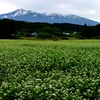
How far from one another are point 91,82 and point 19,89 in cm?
418

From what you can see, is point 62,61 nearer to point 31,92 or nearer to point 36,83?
point 36,83

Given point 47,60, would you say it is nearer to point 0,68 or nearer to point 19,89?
point 0,68

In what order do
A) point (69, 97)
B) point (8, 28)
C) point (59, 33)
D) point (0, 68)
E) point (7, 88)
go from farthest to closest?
1. point (59, 33)
2. point (8, 28)
3. point (0, 68)
4. point (7, 88)
5. point (69, 97)

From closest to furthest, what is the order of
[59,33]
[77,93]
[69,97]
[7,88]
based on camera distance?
1. [69,97]
2. [77,93]
3. [7,88]
4. [59,33]

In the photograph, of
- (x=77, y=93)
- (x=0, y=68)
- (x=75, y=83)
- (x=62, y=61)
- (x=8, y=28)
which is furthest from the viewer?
(x=8, y=28)

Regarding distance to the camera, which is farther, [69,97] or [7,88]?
[7,88]

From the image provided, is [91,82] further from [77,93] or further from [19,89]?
[19,89]

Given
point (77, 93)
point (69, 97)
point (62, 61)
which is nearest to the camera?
point (69, 97)

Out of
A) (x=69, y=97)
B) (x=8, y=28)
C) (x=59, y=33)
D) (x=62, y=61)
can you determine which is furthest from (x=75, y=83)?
(x=59, y=33)

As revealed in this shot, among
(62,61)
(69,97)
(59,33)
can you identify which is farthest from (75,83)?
(59,33)

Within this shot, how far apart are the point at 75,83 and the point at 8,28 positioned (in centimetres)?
8288

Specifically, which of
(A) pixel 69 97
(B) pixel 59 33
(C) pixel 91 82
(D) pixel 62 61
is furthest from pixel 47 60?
(B) pixel 59 33

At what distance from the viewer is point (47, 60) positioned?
2175 cm

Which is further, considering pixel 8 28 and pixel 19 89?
pixel 8 28
